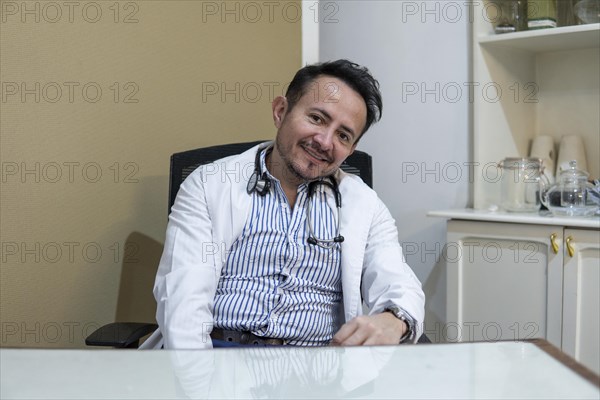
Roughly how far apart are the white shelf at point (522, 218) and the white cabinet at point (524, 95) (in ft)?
0.66


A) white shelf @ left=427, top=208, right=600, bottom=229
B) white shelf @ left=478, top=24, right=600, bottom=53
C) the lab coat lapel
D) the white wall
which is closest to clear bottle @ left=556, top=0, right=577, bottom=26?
white shelf @ left=478, top=24, right=600, bottom=53

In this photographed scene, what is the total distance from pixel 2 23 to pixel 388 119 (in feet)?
5.26

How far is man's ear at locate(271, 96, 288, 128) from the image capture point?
77.6 inches

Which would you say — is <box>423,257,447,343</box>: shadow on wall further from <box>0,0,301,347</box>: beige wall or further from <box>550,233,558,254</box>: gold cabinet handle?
<box>0,0,301,347</box>: beige wall

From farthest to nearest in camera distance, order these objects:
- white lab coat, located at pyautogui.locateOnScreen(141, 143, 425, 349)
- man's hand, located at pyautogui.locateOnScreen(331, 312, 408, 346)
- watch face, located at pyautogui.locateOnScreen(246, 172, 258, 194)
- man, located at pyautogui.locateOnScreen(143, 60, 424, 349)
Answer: watch face, located at pyautogui.locateOnScreen(246, 172, 258, 194), man, located at pyautogui.locateOnScreen(143, 60, 424, 349), white lab coat, located at pyautogui.locateOnScreen(141, 143, 425, 349), man's hand, located at pyautogui.locateOnScreen(331, 312, 408, 346)

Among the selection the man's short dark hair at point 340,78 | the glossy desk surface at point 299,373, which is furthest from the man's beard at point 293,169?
the glossy desk surface at point 299,373

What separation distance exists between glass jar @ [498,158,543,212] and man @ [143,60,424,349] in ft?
2.61

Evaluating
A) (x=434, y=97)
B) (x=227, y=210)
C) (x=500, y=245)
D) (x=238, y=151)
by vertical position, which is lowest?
(x=500, y=245)

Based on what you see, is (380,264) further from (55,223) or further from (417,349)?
(55,223)

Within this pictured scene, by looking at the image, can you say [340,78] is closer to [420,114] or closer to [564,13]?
[420,114]

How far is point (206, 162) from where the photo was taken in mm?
2023

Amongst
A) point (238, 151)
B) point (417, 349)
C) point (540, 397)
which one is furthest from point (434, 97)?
point (540, 397)

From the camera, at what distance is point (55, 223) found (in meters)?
2.03

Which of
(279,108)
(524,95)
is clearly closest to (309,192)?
(279,108)
